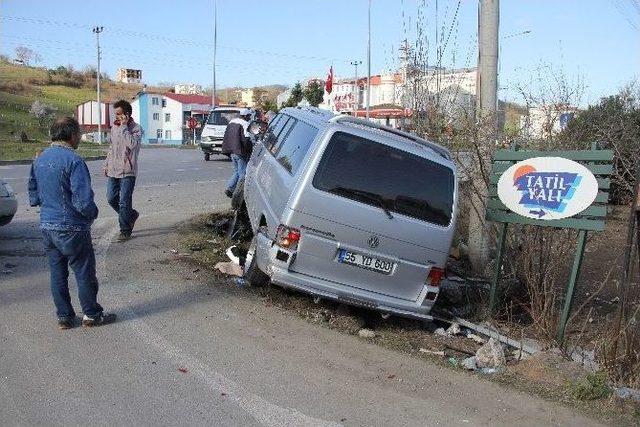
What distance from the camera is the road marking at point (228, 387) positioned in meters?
4.33

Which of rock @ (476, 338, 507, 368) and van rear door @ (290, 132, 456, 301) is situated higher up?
van rear door @ (290, 132, 456, 301)

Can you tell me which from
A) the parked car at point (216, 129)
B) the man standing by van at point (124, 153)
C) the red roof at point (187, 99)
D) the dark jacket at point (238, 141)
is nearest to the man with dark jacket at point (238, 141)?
the dark jacket at point (238, 141)

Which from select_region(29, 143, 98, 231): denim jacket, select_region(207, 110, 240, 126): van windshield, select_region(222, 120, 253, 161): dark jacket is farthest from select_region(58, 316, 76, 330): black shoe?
select_region(207, 110, 240, 126): van windshield

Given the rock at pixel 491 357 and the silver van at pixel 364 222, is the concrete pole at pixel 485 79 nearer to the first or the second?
the silver van at pixel 364 222

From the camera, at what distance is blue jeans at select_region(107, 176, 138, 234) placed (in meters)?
9.11

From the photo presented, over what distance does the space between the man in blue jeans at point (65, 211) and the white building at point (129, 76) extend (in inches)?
5536

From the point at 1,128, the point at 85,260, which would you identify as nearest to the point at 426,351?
the point at 85,260

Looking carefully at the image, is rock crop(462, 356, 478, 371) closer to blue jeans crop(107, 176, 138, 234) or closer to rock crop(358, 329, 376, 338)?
rock crop(358, 329, 376, 338)

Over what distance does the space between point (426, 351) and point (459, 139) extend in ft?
10.5

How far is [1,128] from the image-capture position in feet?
180

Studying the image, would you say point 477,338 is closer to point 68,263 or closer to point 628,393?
point 628,393

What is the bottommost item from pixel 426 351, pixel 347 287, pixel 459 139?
pixel 426 351

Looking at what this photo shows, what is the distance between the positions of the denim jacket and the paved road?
958 mm

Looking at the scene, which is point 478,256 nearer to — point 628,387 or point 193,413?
point 628,387
